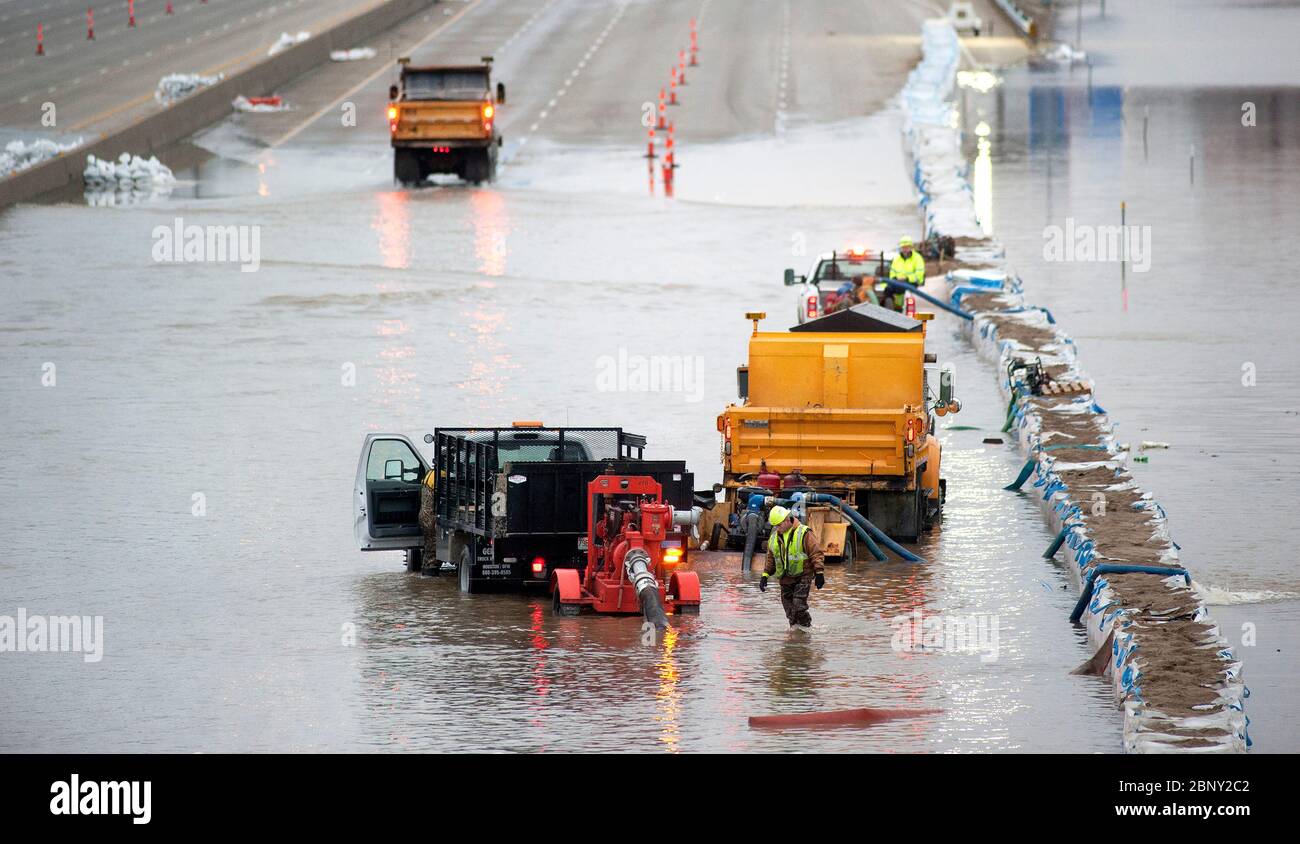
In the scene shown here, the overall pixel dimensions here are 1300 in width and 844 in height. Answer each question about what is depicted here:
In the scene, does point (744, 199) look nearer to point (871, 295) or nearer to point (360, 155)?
point (360, 155)

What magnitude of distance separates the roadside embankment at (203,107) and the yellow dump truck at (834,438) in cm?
3188

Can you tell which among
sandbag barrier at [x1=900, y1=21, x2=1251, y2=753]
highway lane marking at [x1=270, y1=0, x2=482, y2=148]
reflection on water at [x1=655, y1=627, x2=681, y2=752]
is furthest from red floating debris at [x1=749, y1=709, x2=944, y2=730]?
highway lane marking at [x1=270, y1=0, x2=482, y2=148]

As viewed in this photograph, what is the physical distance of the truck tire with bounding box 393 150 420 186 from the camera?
5509 centimetres

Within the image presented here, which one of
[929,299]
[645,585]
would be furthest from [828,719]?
[929,299]

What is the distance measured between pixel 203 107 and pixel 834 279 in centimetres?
3282

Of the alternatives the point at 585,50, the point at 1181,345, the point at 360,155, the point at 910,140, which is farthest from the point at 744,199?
the point at 585,50

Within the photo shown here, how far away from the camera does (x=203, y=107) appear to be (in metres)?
64.9

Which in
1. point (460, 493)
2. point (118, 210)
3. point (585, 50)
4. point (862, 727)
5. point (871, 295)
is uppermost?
point (585, 50)

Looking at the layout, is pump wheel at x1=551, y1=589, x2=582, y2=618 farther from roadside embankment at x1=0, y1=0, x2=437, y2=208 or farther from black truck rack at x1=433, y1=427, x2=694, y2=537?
roadside embankment at x1=0, y1=0, x2=437, y2=208

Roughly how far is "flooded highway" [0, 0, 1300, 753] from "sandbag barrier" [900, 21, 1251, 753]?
0.42 metres

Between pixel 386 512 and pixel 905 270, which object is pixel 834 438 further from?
pixel 905 270

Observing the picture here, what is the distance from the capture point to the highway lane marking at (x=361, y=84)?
63.5 metres

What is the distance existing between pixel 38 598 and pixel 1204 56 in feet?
234

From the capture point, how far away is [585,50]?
7775 cm
